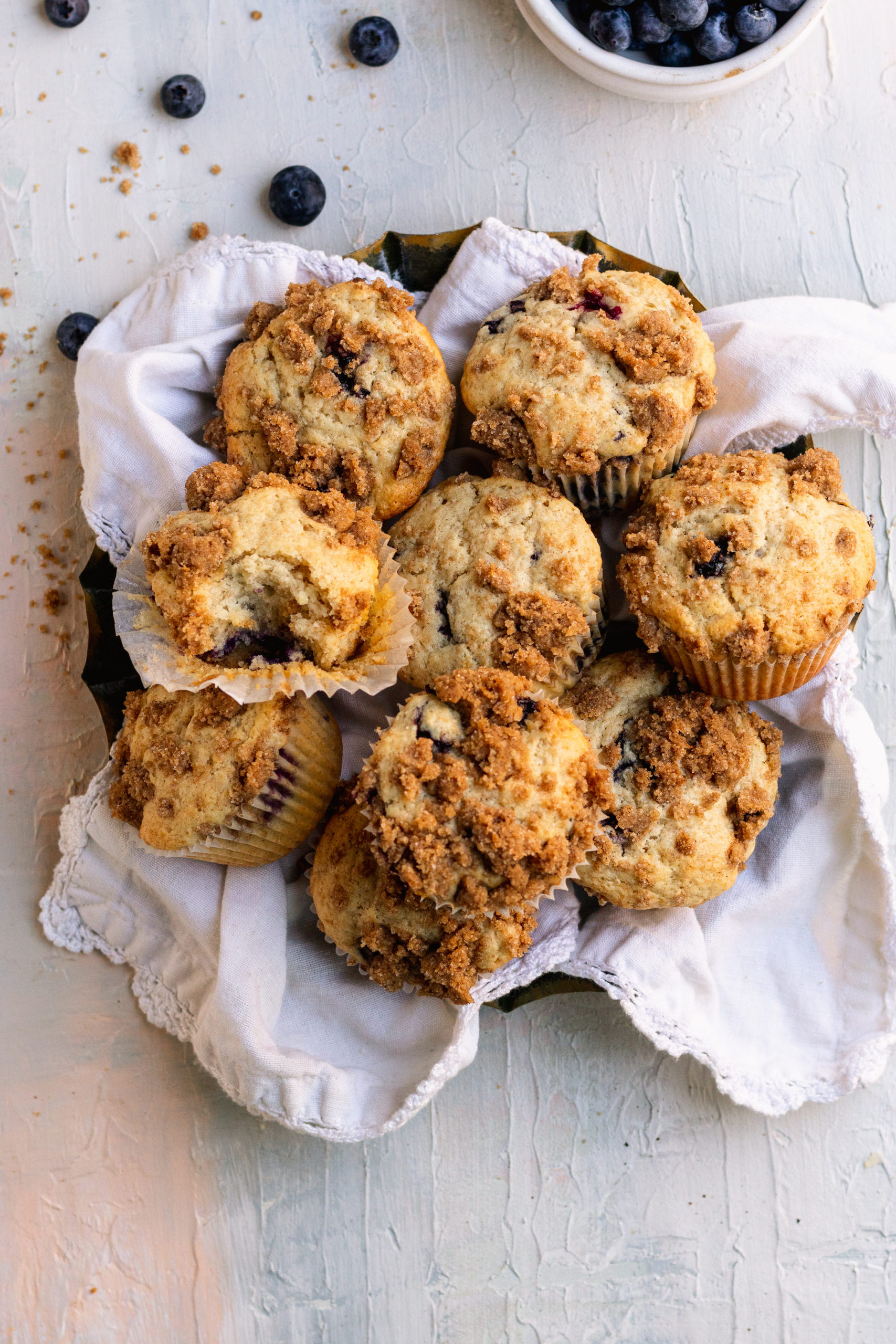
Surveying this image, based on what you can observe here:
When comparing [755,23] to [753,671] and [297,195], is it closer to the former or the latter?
[297,195]

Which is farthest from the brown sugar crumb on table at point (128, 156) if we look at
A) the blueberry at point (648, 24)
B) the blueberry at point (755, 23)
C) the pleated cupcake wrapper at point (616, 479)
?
the blueberry at point (755, 23)

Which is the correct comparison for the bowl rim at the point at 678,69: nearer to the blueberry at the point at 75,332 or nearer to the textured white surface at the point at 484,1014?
the textured white surface at the point at 484,1014

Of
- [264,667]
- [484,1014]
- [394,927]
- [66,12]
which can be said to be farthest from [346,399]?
[484,1014]

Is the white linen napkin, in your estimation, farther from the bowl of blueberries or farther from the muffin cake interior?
the bowl of blueberries

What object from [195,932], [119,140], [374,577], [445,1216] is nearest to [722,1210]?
[445,1216]

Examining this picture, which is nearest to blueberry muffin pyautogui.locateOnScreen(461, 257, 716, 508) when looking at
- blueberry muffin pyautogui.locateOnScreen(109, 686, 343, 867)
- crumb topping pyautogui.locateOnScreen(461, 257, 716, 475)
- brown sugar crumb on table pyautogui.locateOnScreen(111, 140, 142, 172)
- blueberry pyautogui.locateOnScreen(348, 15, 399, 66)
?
crumb topping pyautogui.locateOnScreen(461, 257, 716, 475)

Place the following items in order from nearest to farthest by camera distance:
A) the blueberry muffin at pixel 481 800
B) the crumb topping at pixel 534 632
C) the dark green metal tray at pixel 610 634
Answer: the blueberry muffin at pixel 481 800
the crumb topping at pixel 534 632
the dark green metal tray at pixel 610 634

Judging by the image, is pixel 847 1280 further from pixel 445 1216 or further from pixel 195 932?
pixel 195 932
